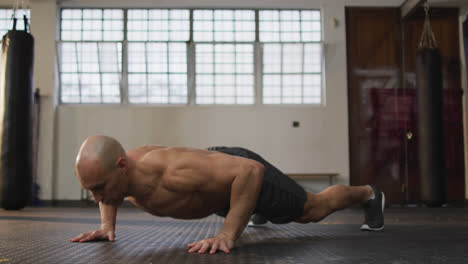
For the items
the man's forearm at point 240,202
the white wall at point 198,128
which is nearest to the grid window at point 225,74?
the white wall at point 198,128

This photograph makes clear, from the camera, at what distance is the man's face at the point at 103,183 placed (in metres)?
1.56

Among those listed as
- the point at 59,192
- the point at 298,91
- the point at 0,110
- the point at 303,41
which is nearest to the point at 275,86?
the point at 298,91

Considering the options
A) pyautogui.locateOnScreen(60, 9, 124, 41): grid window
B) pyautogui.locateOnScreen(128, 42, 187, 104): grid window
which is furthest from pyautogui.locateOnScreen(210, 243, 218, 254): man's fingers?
pyautogui.locateOnScreen(60, 9, 124, 41): grid window

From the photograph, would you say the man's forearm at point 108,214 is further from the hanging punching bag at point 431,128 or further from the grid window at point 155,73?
the grid window at point 155,73

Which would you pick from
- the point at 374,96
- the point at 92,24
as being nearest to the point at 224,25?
the point at 92,24

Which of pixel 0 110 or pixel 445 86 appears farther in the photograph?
pixel 445 86

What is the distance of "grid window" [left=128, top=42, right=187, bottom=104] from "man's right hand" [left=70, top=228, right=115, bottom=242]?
633 cm

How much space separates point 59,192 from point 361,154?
17.7 ft

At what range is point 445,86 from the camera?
8148 mm

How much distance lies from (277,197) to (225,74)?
6376 mm

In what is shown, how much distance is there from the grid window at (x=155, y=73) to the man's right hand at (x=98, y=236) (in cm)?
633

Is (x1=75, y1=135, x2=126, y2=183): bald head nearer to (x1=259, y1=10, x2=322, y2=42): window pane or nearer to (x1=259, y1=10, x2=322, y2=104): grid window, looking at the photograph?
(x1=259, y1=10, x2=322, y2=104): grid window

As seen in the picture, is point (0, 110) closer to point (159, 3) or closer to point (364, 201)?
point (364, 201)

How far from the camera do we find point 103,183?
1.59 meters
